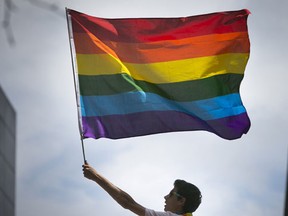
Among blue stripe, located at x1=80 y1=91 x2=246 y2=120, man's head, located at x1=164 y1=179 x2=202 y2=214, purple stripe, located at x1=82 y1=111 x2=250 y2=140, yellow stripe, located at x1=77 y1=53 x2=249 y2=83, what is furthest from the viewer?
yellow stripe, located at x1=77 y1=53 x2=249 y2=83

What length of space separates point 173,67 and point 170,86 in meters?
0.37

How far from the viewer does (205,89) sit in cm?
1243

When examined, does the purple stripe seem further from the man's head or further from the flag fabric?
the man's head

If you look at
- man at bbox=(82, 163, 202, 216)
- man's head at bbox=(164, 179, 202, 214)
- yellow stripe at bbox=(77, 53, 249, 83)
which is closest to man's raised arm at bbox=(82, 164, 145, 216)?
man at bbox=(82, 163, 202, 216)

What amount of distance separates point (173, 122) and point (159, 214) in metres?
3.29

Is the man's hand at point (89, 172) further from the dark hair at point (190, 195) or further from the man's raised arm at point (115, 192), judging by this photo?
the dark hair at point (190, 195)

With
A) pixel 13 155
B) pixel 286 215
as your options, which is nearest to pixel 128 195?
pixel 286 215

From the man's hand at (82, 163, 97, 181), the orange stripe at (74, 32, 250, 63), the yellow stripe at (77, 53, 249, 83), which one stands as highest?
the orange stripe at (74, 32, 250, 63)

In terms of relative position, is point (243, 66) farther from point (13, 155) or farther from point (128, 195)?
point (13, 155)

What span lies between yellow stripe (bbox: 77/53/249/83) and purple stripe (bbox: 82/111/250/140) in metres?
0.59

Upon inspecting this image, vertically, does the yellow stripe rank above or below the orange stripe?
below

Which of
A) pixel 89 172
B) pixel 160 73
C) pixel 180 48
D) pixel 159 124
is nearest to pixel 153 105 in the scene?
pixel 159 124

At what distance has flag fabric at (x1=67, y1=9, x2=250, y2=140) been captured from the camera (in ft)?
39.2

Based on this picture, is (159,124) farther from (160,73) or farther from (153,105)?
(160,73)
